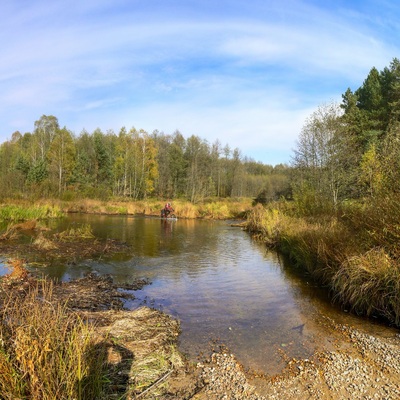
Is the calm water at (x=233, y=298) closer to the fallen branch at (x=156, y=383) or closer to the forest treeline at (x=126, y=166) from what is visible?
the fallen branch at (x=156, y=383)

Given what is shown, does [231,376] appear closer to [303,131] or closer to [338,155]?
[338,155]

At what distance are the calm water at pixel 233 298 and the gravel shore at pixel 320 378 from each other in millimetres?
395

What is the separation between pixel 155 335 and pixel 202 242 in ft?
48.7

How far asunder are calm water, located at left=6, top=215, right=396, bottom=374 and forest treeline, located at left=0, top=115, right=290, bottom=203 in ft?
90.3

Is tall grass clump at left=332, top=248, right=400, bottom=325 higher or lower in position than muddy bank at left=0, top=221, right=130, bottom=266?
higher

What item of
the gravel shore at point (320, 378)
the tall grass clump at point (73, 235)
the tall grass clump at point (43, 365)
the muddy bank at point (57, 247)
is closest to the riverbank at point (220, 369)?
the gravel shore at point (320, 378)

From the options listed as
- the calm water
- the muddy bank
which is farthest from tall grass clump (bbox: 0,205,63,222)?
the calm water

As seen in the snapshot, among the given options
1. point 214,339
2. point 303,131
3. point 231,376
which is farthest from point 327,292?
point 303,131

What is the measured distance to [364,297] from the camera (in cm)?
830

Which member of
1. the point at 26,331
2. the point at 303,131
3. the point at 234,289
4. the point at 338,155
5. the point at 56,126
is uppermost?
the point at 56,126

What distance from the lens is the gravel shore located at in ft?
16.0

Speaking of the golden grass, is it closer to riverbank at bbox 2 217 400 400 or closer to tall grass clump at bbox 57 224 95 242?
tall grass clump at bbox 57 224 95 242

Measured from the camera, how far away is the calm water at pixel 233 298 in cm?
676

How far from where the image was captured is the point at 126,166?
52531mm
